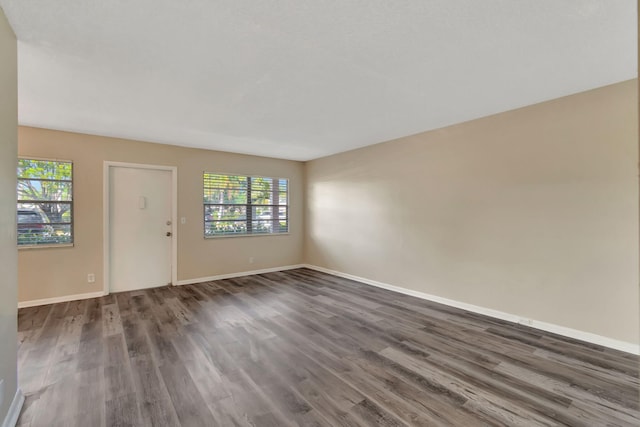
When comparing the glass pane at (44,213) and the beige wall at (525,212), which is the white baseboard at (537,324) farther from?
the glass pane at (44,213)

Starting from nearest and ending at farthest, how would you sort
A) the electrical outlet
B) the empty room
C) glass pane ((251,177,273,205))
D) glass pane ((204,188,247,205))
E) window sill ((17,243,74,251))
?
1. the empty room
2. the electrical outlet
3. window sill ((17,243,74,251))
4. glass pane ((204,188,247,205))
5. glass pane ((251,177,273,205))

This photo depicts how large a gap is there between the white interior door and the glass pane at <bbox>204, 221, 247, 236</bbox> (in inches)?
26.2

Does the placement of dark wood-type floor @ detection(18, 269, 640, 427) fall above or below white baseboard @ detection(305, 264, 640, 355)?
below

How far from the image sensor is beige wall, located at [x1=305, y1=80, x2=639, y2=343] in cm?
260

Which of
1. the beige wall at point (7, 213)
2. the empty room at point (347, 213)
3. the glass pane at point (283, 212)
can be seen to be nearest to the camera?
the beige wall at point (7, 213)

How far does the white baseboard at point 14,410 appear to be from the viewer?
62.8 inches

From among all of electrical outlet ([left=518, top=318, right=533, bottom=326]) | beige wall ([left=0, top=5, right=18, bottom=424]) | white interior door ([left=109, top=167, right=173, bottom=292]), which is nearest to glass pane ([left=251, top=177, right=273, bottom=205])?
white interior door ([left=109, top=167, right=173, bottom=292])

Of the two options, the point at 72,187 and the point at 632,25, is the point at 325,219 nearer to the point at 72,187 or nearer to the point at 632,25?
the point at 72,187

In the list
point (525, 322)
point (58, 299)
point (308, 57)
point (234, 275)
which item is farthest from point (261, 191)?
point (525, 322)

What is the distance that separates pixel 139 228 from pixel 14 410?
3213 mm

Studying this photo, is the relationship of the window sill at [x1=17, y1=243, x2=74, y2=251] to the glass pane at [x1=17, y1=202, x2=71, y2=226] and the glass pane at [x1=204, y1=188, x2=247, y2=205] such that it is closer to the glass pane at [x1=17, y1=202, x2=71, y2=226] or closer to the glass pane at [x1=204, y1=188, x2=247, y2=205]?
the glass pane at [x1=17, y1=202, x2=71, y2=226]

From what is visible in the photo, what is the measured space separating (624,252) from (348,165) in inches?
152

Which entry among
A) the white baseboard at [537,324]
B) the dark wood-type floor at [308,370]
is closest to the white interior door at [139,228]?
the dark wood-type floor at [308,370]

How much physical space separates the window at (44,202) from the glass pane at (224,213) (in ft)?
6.38
